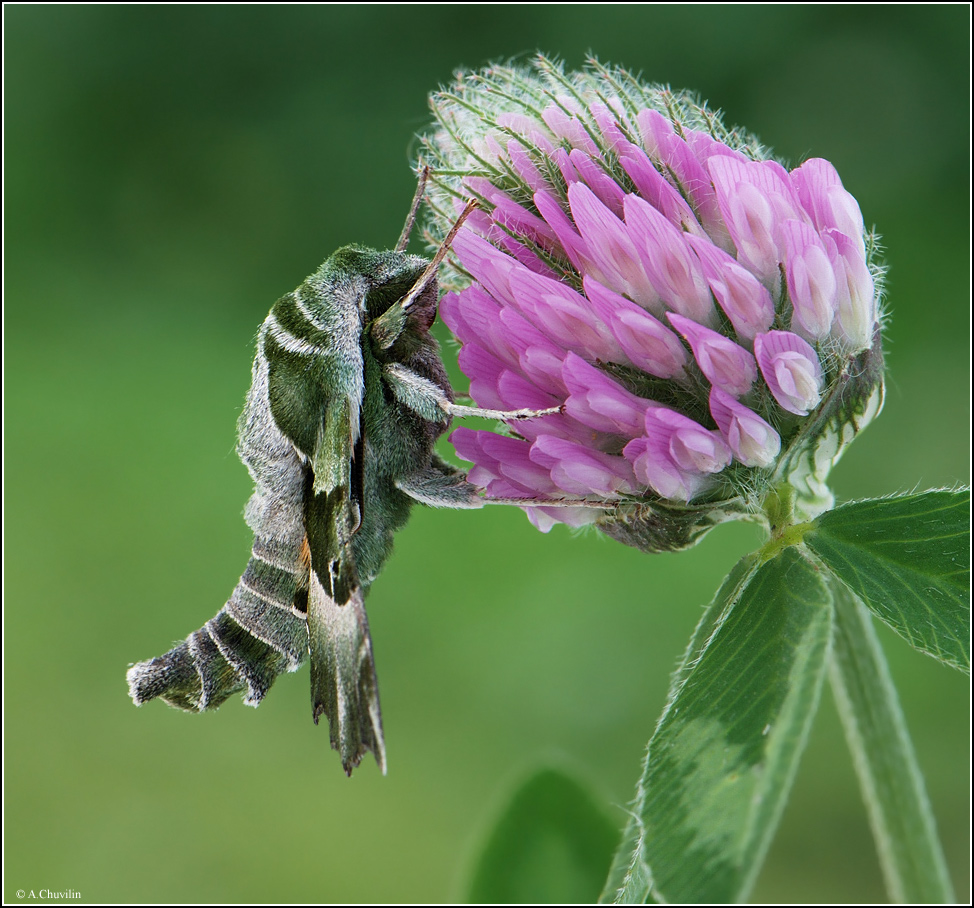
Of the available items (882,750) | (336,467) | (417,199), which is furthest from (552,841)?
(417,199)

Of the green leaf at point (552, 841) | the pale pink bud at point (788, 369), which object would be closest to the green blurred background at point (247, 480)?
the green leaf at point (552, 841)

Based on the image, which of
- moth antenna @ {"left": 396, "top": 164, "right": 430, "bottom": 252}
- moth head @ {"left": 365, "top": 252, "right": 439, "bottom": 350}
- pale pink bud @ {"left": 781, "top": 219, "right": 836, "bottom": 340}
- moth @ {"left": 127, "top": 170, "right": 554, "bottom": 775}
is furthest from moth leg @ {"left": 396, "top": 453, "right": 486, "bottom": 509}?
pale pink bud @ {"left": 781, "top": 219, "right": 836, "bottom": 340}

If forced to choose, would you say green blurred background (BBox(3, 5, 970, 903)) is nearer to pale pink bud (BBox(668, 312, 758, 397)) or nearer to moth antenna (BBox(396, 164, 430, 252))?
pale pink bud (BBox(668, 312, 758, 397))

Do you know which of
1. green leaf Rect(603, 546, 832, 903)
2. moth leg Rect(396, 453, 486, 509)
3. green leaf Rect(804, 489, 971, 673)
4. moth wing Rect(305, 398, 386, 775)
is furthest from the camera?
moth leg Rect(396, 453, 486, 509)

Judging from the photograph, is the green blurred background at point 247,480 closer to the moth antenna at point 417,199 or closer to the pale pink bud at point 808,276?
the pale pink bud at point 808,276

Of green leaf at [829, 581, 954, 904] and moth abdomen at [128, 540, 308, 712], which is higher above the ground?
moth abdomen at [128, 540, 308, 712]

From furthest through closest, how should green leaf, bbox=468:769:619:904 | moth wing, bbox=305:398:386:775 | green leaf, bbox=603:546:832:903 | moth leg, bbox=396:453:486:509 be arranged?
1. green leaf, bbox=468:769:619:904
2. moth leg, bbox=396:453:486:509
3. moth wing, bbox=305:398:386:775
4. green leaf, bbox=603:546:832:903

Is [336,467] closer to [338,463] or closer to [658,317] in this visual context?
[338,463]
